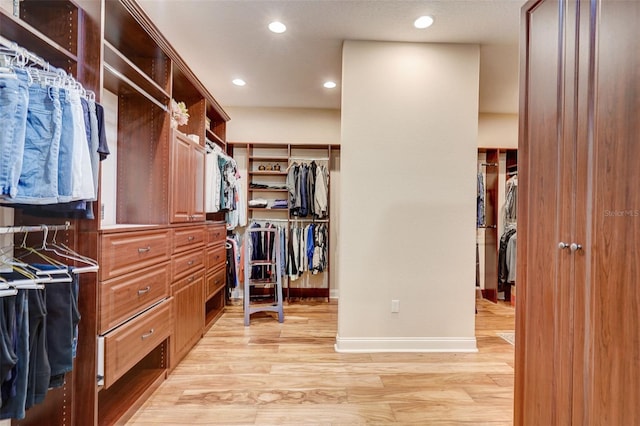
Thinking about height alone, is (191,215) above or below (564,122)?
below

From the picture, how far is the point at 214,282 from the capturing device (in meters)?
3.31

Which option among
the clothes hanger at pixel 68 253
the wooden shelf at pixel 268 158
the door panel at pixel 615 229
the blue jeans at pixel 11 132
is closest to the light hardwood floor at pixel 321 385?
the clothes hanger at pixel 68 253

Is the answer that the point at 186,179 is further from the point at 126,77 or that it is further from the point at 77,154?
the point at 77,154

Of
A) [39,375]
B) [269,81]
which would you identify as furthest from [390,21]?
[39,375]

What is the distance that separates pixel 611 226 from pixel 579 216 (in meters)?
0.10

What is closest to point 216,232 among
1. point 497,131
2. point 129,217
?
point 129,217

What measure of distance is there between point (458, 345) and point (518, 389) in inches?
58.2

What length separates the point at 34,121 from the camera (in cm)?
117

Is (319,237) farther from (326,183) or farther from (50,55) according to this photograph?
(50,55)

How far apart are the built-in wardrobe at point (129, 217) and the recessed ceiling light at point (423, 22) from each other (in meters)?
1.89

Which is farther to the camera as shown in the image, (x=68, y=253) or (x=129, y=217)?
(x=129, y=217)

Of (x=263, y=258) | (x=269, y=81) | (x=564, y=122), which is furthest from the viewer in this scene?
(x=263, y=258)

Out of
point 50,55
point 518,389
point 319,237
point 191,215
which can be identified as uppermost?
point 50,55

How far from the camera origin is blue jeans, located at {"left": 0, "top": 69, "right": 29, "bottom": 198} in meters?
1.06
